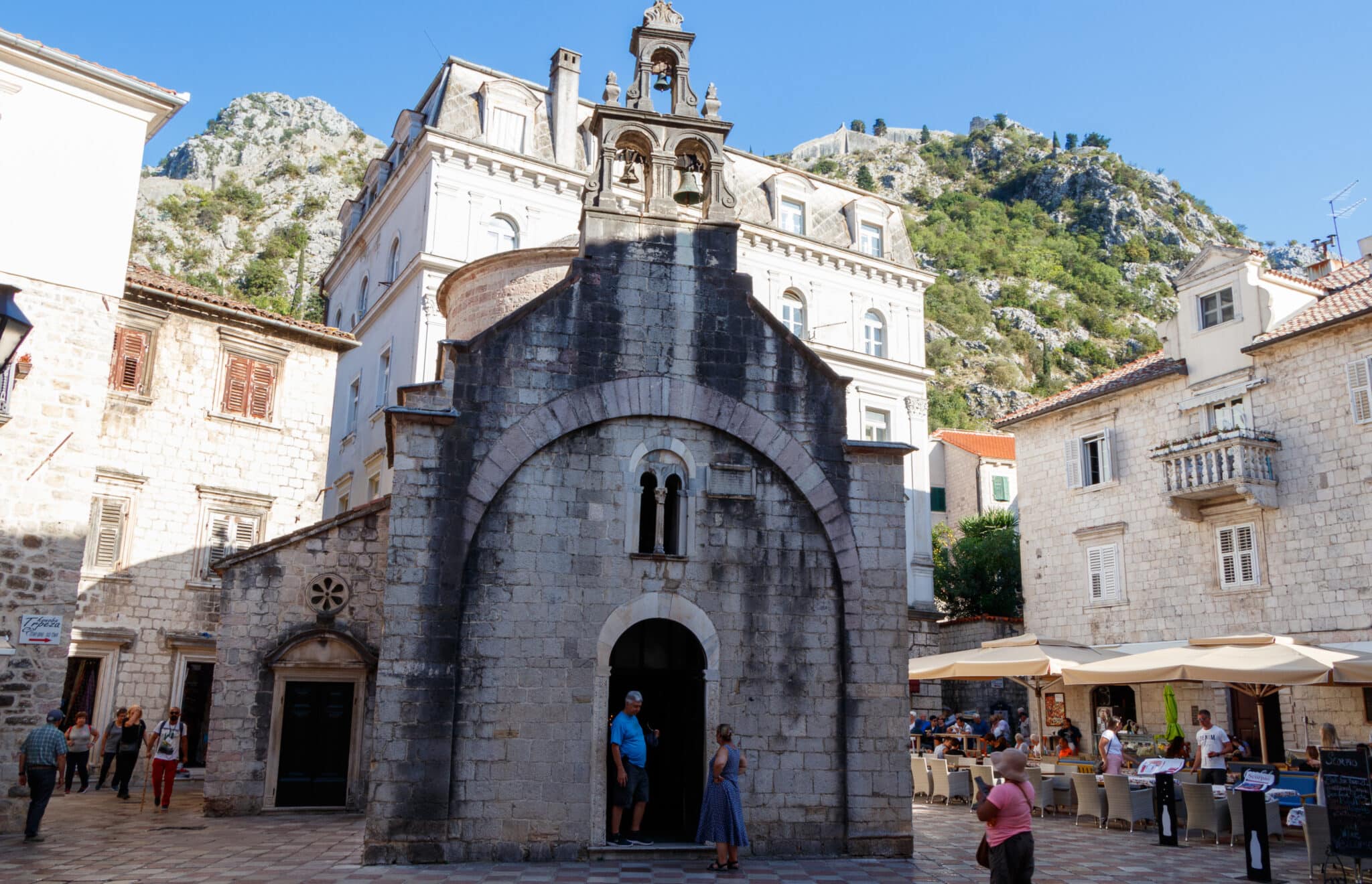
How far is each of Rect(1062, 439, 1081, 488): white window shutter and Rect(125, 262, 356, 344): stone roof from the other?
20549 mm

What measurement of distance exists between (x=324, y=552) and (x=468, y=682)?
6.46 metres

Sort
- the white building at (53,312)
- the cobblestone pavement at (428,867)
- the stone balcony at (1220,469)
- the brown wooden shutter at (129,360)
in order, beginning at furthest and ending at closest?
1. the stone balcony at (1220,469)
2. the brown wooden shutter at (129,360)
3. the white building at (53,312)
4. the cobblestone pavement at (428,867)

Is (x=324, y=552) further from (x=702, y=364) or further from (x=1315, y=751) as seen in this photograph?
(x=1315, y=751)

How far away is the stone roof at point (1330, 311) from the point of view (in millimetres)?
23375

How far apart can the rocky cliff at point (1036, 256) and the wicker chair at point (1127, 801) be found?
52.9 m

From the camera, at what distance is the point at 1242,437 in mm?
24422

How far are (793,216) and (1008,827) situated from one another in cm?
2959

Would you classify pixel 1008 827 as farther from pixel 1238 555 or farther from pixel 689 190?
pixel 1238 555

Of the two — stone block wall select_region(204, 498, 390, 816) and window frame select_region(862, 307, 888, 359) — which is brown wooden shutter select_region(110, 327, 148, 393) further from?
window frame select_region(862, 307, 888, 359)

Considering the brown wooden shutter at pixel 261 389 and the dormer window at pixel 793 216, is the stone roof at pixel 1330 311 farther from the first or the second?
the brown wooden shutter at pixel 261 389

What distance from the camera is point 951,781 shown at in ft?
66.0

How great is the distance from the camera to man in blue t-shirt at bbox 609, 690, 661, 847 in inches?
496

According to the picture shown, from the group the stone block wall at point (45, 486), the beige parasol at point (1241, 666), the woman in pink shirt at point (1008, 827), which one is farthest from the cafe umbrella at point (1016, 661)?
the stone block wall at point (45, 486)

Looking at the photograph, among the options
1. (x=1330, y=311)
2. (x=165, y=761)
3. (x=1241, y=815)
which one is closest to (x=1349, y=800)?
(x=1241, y=815)
